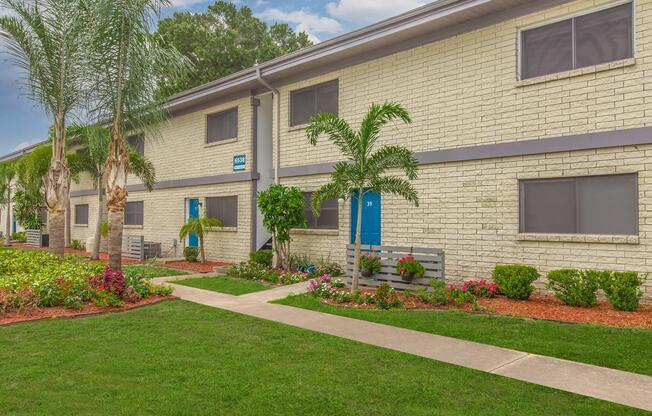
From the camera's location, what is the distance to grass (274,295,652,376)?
5891mm

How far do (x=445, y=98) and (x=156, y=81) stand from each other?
23.4 feet

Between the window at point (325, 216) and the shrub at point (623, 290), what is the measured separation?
7547 mm

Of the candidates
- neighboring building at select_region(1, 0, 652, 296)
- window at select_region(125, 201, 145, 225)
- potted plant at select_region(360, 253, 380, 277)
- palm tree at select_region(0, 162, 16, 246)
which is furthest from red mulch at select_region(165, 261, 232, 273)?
palm tree at select_region(0, 162, 16, 246)

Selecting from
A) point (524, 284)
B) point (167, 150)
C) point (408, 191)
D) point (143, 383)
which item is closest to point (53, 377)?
point (143, 383)

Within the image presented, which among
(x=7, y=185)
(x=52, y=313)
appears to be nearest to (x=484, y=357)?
(x=52, y=313)

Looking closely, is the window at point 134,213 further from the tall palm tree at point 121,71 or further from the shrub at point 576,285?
the shrub at point 576,285

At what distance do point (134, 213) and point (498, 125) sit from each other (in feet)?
57.5

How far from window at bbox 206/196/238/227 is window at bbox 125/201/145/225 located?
5.22m

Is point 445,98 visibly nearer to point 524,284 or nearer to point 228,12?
point 524,284

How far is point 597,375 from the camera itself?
523cm

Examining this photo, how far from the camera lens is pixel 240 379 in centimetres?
509

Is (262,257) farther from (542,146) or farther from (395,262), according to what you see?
(542,146)

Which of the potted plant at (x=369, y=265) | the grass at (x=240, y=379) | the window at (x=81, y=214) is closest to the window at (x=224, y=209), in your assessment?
the potted plant at (x=369, y=265)

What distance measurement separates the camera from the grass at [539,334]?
5891 mm
